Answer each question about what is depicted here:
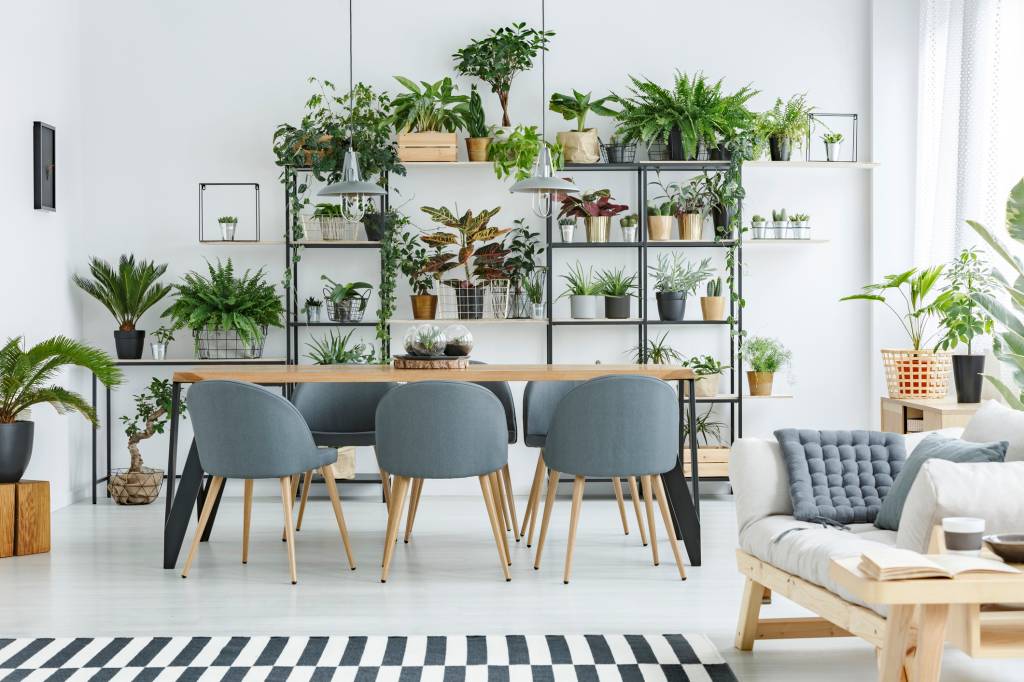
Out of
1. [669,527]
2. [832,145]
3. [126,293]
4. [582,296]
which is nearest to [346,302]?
[126,293]

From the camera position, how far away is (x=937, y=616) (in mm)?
2219

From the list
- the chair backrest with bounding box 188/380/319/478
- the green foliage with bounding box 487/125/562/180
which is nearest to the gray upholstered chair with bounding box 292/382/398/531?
the chair backrest with bounding box 188/380/319/478

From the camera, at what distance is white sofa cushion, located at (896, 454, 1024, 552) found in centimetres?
247

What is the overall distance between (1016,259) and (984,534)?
6.19ft

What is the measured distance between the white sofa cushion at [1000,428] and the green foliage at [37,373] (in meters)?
3.75

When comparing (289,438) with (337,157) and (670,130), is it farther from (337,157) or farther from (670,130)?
(670,130)

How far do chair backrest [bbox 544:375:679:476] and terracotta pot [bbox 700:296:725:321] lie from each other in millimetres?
2032

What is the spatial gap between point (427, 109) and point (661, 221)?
60.2 inches

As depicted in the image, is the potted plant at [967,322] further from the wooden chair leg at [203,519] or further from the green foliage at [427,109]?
the wooden chair leg at [203,519]

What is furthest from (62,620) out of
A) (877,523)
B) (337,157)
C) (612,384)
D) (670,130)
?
(670,130)

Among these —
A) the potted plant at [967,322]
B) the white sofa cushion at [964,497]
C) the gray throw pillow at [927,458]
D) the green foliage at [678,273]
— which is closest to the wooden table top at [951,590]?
the white sofa cushion at [964,497]

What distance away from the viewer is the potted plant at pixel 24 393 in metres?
4.53

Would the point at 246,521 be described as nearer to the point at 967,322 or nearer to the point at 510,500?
the point at 510,500

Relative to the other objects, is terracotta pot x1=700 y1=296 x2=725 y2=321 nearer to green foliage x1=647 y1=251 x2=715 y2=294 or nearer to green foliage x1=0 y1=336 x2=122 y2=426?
green foliage x1=647 y1=251 x2=715 y2=294
